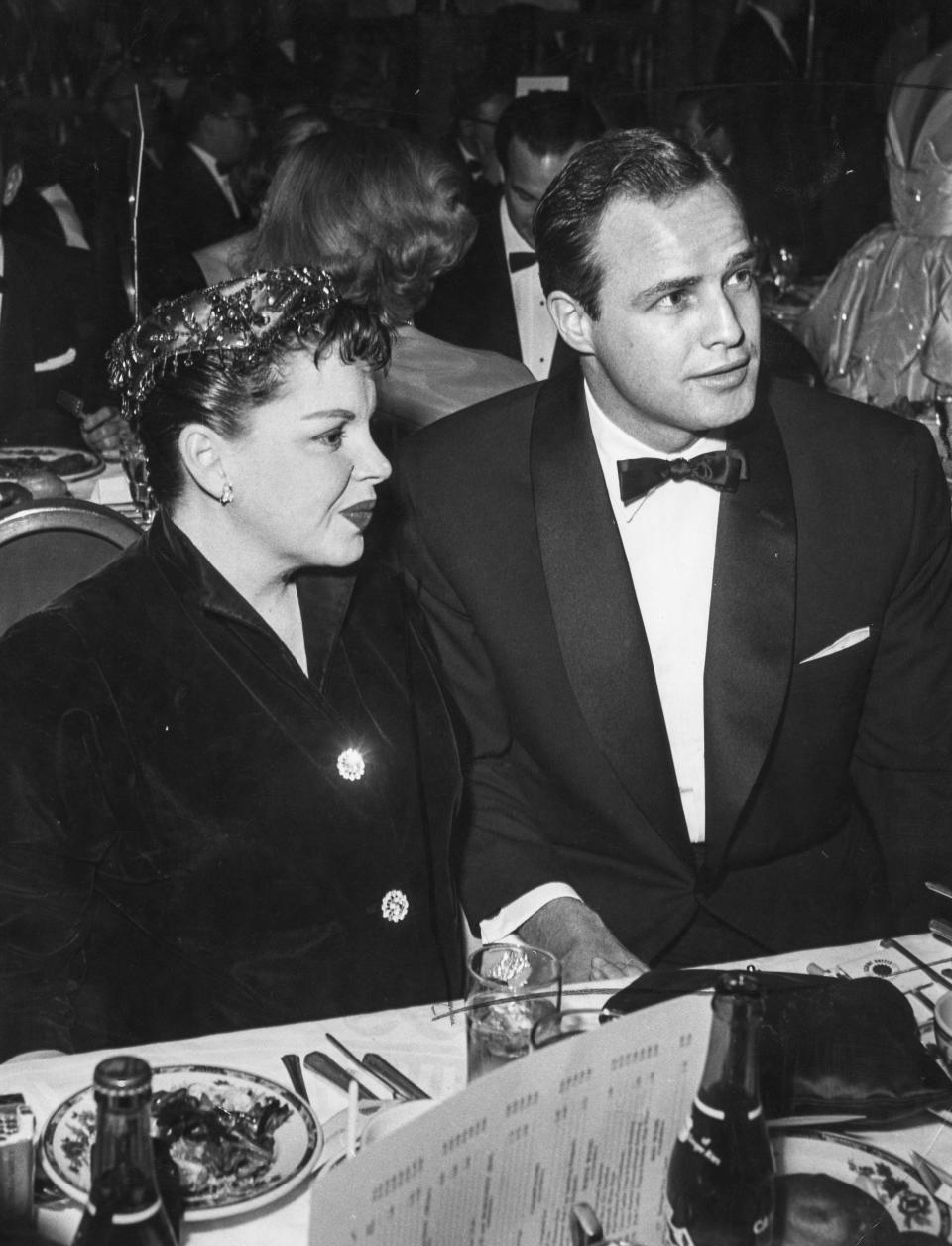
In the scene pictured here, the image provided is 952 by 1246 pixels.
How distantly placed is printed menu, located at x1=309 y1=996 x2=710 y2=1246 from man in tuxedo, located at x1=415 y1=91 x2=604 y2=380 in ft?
8.69

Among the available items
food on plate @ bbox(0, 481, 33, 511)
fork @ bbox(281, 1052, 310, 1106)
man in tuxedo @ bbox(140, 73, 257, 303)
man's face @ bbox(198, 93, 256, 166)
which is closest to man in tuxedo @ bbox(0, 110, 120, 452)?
man in tuxedo @ bbox(140, 73, 257, 303)

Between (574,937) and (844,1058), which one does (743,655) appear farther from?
(844,1058)

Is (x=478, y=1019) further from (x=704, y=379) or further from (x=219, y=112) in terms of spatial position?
(x=219, y=112)

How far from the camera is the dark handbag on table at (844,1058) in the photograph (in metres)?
1.33

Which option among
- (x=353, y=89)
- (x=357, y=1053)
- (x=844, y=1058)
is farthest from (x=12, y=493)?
(x=844, y=1058)

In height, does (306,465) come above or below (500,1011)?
above

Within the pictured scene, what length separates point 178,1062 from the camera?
4.63 feet

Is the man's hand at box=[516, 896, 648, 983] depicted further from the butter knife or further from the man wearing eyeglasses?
the man wearing eyeglasses

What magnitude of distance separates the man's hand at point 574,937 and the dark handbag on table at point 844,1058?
0.46m

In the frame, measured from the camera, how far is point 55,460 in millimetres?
3637

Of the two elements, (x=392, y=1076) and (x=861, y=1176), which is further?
(x=392, y=1076)

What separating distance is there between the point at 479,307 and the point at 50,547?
1855 mm

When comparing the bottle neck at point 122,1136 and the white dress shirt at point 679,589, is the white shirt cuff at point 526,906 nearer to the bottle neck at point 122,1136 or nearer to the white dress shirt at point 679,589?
the white dress shirt at point 679,589

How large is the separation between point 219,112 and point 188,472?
3469mm
